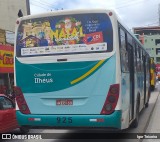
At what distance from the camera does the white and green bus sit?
8.08 metres

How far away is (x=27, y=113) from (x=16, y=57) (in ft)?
4.39

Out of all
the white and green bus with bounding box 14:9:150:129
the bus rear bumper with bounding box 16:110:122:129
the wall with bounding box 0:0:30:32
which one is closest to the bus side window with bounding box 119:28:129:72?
the white and green bus with bounding box 14:9:150:129

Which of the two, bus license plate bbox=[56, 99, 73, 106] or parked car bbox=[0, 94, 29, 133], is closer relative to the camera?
bus license plate bbox=[56, 99, 73, 106]

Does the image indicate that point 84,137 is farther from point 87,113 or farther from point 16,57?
point 16,57

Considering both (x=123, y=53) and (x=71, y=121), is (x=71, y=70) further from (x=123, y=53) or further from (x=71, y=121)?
(x=123, y=53)

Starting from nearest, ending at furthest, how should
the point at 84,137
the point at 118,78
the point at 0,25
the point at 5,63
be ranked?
1. the point at 118,78
2. the point at 84,137
3. the point at 5,63
4. the point at 0,25

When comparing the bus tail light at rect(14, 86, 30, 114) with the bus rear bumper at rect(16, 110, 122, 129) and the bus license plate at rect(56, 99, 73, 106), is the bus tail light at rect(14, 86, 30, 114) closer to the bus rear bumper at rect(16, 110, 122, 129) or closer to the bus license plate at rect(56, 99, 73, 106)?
the bus rear bumper at rect(16, 110, 122, 129)

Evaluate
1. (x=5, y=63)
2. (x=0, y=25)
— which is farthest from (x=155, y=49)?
(x=5, y=63)

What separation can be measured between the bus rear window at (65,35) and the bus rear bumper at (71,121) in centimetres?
140

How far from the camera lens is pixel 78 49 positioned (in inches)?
327

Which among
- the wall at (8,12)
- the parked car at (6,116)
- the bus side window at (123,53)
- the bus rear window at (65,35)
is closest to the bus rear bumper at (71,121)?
the bus side window at (123,53)

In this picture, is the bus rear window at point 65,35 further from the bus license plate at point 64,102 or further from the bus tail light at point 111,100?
the bus license plate at point 64,102

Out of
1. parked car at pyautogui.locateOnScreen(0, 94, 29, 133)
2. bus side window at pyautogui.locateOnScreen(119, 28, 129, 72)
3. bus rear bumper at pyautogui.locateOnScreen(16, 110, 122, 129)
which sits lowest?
parked car at pyautogui.locateOnScreen(0, 94, 29, 133)

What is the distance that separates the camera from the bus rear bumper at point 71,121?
795 centimetres
